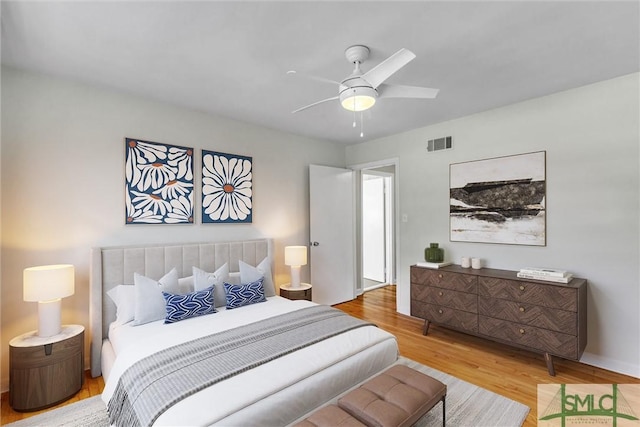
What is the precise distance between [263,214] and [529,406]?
3.32 metres

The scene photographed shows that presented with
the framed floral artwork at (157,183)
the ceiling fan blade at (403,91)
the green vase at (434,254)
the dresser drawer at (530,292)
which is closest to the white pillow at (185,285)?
the framed floral artwork at (157,183)

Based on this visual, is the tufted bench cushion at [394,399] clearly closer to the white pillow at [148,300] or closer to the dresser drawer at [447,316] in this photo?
the dresser drawer at [447,316]

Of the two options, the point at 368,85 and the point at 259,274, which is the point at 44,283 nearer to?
the point at 259,274

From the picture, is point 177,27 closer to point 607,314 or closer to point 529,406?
Result: point 529,406

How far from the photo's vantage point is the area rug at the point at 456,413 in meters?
2.12

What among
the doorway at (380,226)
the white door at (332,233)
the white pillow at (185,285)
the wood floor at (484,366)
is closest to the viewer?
the wood floor at (484,366)

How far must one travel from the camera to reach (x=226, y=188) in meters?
3.76

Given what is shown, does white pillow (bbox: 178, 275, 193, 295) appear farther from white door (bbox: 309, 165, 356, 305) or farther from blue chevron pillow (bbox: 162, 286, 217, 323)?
white door (bbox: 309, 165, 356, 305)

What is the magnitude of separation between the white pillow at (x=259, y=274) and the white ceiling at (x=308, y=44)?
182 cm

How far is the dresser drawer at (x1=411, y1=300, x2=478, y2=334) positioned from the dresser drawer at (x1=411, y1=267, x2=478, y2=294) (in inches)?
9.9

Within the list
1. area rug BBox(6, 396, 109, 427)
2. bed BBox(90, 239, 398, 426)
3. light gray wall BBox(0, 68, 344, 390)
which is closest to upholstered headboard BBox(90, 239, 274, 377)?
bed BBox(90, 239, 398, 426)

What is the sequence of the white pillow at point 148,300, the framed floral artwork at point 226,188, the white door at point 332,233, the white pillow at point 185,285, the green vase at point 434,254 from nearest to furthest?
the white pillow at point 148,300 → the white pillow at point 185,285 → the framed floral artwork at point 226,188 → the green vase at point 434,254 → the white door at point 332,233

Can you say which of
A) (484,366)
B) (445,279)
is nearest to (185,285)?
(445,279)

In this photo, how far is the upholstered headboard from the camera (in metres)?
2.72
